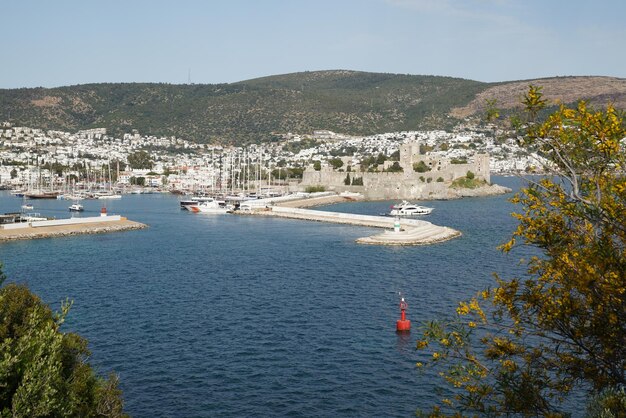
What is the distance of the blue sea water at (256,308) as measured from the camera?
1659 cm

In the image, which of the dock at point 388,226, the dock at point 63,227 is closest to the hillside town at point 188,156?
the dock at point 388,226

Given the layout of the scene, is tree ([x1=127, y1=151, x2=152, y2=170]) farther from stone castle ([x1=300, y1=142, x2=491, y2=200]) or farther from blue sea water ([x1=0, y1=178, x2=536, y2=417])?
blue sea water ([x1=0, y1=178, x2=536, y2=417])

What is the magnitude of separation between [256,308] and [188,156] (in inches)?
5685

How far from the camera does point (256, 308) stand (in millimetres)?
25016

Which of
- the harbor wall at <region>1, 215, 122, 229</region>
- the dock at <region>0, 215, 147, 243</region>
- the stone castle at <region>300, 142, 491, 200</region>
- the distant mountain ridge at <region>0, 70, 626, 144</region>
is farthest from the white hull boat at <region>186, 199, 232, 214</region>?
the distant mountain ridge at <region>0, 70, 626, 144</region>

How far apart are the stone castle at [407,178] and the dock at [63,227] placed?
3844 centimetres

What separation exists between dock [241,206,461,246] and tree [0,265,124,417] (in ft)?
108

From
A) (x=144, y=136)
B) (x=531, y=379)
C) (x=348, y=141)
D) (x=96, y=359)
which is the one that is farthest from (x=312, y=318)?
(x=144, y=136)

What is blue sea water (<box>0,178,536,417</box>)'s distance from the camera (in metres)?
16.6

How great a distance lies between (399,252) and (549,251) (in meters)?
33.0

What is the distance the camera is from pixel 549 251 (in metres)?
7.25

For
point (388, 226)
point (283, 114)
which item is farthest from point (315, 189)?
point (283, 114)

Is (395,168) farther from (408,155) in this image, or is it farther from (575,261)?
(575,261)

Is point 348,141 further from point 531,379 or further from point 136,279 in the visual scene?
point 531,379
